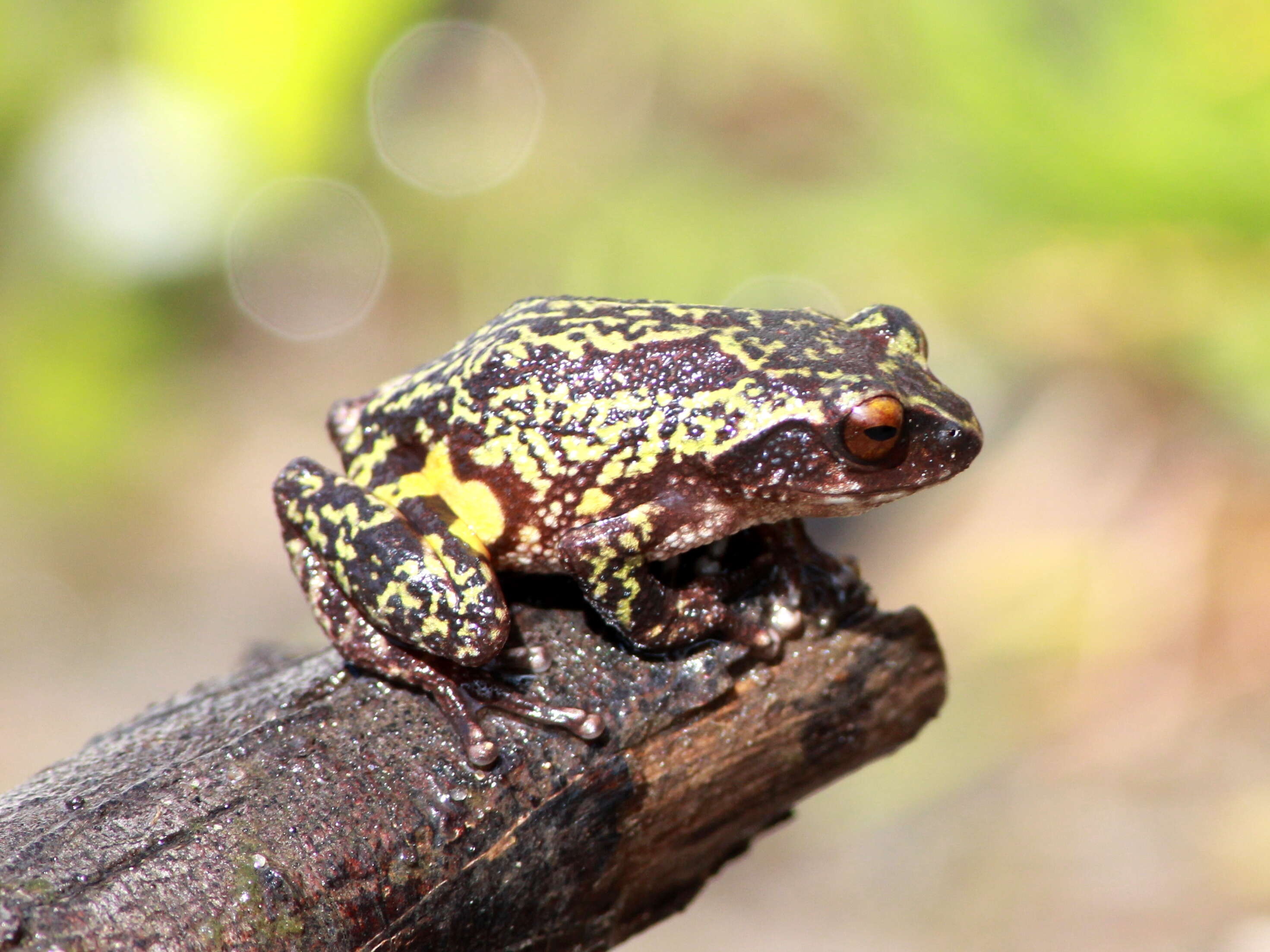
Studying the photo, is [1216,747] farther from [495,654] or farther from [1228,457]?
[495,654]

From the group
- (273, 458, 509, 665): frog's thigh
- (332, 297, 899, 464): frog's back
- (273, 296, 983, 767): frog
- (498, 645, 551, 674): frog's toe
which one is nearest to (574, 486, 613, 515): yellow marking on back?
(273, 296, 983, 767): frog

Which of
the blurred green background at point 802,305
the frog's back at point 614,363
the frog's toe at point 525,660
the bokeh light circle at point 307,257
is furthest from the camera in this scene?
the bokeh light circle at point 307,257

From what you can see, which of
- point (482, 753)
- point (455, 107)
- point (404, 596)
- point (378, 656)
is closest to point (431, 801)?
point (482, 753)

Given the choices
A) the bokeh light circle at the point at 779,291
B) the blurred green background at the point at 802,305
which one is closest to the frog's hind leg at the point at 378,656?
the blurred green background at the point at 802,305

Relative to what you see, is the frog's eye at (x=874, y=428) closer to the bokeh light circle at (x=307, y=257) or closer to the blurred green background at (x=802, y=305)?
the blurred green background at (x=802, y=305)

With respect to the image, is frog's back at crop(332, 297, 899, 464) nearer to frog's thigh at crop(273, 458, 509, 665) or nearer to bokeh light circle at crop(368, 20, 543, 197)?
frog's thigh at crop(273, 458, 509, 665)

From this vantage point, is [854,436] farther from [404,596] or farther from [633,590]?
[404,596]
